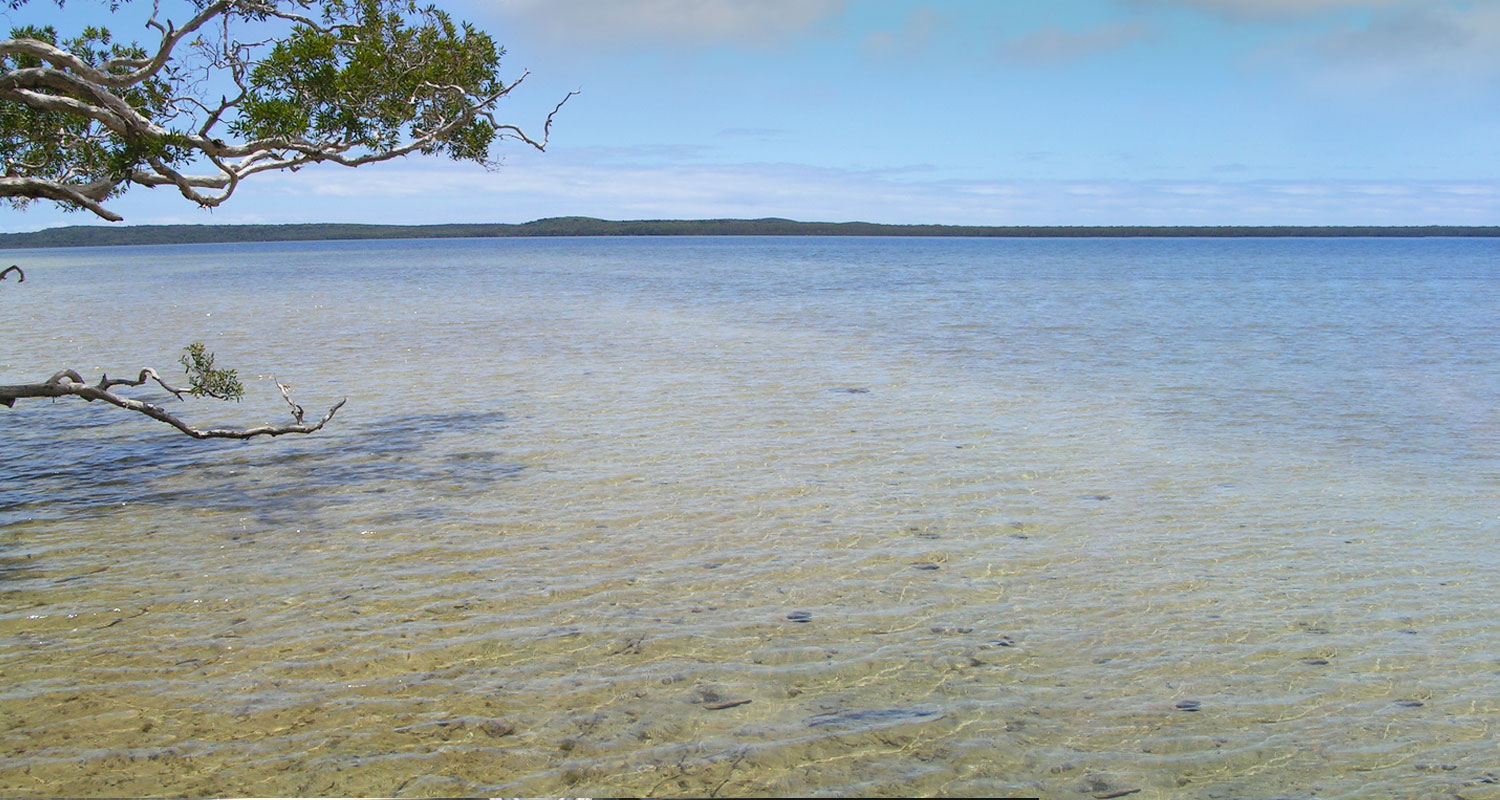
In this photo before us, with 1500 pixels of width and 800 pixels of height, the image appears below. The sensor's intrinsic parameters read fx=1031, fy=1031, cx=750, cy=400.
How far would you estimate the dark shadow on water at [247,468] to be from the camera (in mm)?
9688

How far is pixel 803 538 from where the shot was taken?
27.5ft

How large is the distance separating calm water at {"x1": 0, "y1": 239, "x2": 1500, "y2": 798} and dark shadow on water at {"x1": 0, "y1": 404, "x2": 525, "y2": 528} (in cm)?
8

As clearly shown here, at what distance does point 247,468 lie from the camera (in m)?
11.2

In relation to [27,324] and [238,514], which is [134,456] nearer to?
[238,514]

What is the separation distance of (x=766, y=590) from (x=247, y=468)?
6866 mm

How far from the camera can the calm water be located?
4883mm

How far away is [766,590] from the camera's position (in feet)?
23.5

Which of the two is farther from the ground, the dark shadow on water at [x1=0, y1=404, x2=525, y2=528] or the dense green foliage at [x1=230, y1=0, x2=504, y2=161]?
the dense green foliage at [x1=230, y1=0, x2=504, y2=161]

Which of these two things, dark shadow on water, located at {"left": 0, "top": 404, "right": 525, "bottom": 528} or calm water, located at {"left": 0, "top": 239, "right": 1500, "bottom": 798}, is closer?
calm water, located at {"left": 0, "top": 239, "right": 1500, "bottom": 798}

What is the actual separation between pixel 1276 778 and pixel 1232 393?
1233 cm

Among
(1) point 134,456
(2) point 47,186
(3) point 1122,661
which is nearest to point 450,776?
(3) point 1122,661

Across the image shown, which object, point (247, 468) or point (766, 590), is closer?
point (766, 590)

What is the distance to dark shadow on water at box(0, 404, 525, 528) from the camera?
9.69 meters

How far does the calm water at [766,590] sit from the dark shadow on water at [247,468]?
0.08m
